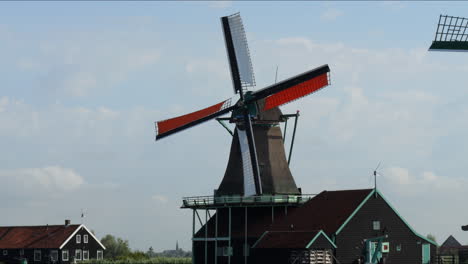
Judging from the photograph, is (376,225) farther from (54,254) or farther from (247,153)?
(54,254)

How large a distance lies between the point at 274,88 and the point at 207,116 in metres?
5.46

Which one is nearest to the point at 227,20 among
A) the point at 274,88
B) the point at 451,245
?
the point at 274,88

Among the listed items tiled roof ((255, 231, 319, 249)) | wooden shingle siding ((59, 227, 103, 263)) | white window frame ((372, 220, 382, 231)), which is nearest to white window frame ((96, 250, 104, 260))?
wooden shingle siding ((59, 227, 103, 263))

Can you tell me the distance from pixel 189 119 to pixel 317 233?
44.5 ft

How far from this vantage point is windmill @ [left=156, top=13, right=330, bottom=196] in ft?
222

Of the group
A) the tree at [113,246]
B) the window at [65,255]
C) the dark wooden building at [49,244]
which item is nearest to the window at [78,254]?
the dark wooden building at [49,244]

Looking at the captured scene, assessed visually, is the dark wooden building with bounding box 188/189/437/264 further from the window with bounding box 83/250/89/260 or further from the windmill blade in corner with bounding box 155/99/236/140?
the window with bounding box 83/250/89/260

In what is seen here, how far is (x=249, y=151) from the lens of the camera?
68.1m

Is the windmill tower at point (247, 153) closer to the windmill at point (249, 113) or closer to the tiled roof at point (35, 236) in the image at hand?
the windmill at point (249, 113)

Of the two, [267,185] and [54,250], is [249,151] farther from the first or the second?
[54,250]

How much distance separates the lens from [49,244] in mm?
101562

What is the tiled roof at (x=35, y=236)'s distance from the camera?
335 ft

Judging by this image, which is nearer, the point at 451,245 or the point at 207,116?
the point at 207,116

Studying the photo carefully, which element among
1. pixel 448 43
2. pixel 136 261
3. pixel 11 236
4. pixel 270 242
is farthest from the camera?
pixel 11 236
